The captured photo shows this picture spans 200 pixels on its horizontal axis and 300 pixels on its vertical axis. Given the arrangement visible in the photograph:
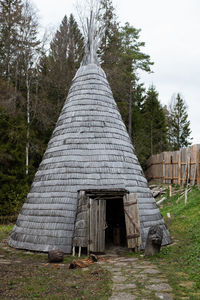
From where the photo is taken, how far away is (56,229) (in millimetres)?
7703

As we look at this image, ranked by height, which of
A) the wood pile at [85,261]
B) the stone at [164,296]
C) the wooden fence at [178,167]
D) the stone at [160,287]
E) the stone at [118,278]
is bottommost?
the wood pile at [85,261]

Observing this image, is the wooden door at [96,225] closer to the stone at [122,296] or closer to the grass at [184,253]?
the grass at [184,253]

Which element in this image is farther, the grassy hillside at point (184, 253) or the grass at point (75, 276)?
the grassy hillside at point (184, 253)

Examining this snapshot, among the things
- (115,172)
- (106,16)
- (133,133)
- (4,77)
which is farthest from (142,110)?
(115,172)

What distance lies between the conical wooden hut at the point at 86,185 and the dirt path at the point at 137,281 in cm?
114

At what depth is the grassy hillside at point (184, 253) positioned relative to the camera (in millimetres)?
4854

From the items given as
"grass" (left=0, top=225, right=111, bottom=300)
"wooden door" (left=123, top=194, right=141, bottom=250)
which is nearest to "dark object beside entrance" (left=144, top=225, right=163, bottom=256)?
"wooden door" (left=123, top=194, right=141, bottom=250)

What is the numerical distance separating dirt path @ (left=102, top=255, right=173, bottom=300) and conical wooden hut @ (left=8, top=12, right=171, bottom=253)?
1.14 metres

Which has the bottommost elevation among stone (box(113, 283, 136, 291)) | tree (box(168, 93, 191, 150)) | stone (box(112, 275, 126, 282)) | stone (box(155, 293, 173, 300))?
stone (box(112, 275, 126, 282))

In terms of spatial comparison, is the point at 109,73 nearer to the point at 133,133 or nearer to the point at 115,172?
the point at 133,133

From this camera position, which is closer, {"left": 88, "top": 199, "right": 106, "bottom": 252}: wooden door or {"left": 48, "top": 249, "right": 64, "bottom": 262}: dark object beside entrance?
{"left": 48, "top": 249, "right": 64, "bottom": 262}: dark object beside entrance

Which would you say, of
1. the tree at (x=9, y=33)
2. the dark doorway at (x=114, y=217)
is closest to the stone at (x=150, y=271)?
the dark doorway at (x=114, y=217)

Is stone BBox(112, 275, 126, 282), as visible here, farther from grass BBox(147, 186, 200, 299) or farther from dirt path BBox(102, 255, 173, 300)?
grass BBox(147, 186, 200, 299)

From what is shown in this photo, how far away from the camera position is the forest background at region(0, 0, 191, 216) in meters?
17.5
